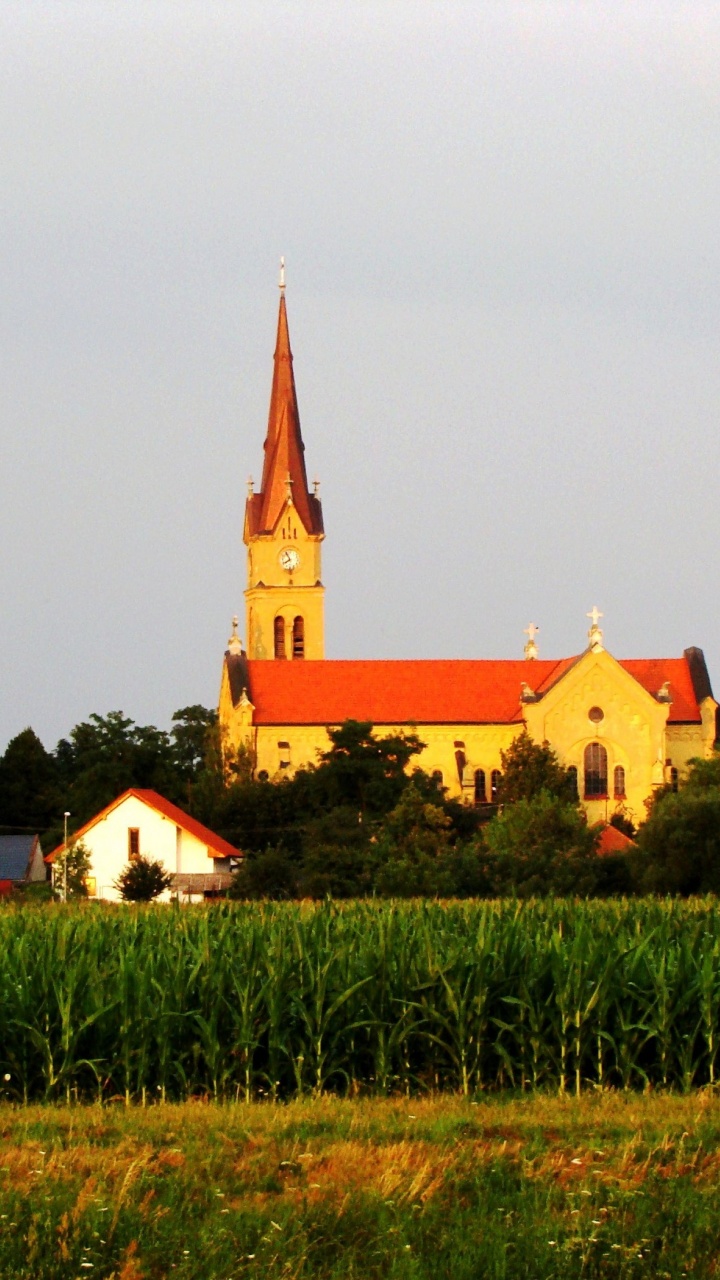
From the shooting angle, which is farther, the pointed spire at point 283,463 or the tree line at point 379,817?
the pointed spire at point 283,463

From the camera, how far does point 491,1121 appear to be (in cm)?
1560

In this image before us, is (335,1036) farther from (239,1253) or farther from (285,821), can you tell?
(285,821)

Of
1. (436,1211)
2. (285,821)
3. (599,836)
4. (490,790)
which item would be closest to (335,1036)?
(436,1211)

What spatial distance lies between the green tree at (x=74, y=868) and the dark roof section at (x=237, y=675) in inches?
1358

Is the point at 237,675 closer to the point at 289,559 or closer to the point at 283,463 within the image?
the point at 289,559

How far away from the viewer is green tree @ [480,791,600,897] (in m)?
57.3

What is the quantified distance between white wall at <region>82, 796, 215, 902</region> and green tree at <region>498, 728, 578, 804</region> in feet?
86.5

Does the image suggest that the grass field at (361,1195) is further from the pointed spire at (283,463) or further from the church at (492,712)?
the pointed spire at (283,463)

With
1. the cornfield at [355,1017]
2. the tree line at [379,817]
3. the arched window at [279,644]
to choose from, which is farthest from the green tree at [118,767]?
the cornfield at [355,1017]

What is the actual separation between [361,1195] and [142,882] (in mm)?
47994

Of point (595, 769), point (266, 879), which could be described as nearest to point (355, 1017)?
point (266, 879)

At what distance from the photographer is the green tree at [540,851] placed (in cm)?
5734

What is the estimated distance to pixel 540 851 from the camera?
61.3 m

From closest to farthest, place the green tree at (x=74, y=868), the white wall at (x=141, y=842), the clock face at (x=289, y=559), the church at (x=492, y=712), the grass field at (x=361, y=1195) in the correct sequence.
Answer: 1. the grass field at (x=361, y=1195)
2. the green tree at (x=74, y=868)
3. the white wall at (x=141, y=842)
4. the church at (x=492, y=712)
5. the clock face at (x=289, y=559)
